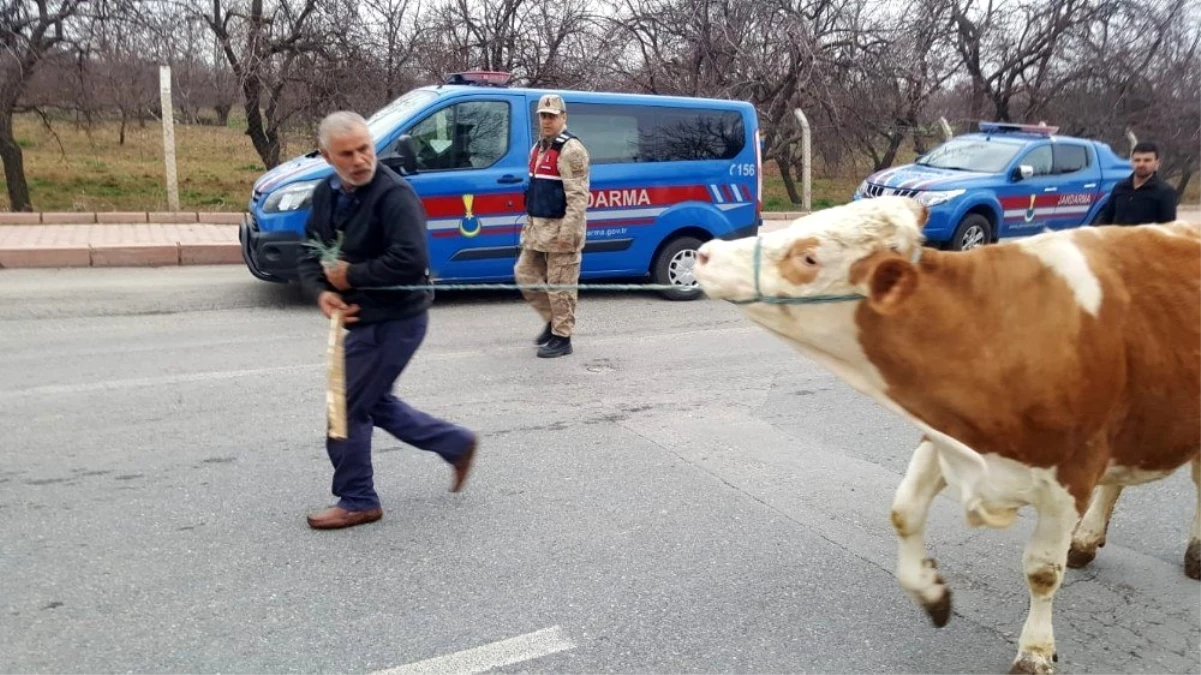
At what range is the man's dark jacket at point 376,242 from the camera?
3.94m

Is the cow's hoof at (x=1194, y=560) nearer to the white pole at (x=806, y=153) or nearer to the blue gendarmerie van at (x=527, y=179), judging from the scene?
the blue gendarmerie van at (x=527, y=179)

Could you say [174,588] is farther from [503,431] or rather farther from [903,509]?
[903,509]

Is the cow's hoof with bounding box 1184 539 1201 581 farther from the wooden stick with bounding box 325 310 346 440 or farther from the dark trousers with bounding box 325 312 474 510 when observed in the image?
the wooden stick with bounding box 325 310 346 440

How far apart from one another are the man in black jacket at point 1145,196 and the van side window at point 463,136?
5.20 meters

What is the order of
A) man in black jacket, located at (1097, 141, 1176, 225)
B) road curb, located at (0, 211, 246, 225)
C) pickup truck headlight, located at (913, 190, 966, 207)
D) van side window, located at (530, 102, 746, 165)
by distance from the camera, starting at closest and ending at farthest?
1. man in black jacket, located at (1097, 141, 1176, 225)
2. van side window, located at (530, 102, 746, 165)
3. road curb, located at (0, 211, 246, 225)
4. pickup truck headlight, located at (913, 190, 966, 207)

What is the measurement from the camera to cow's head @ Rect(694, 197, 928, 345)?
9.24 feet

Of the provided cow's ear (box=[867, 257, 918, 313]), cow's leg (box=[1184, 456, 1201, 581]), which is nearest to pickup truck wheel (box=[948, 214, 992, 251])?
cow's leg (box=[1184, 456, 1201, 581])

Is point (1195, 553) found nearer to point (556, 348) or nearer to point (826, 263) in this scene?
point (826, 263)

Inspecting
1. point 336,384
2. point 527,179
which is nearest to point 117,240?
point 527,179

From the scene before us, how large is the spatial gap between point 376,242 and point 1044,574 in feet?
9.12

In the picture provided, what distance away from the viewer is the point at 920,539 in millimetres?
3229

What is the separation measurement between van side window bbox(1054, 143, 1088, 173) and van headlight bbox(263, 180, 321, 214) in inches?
411

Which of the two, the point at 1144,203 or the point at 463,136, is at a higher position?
the point at 463,136

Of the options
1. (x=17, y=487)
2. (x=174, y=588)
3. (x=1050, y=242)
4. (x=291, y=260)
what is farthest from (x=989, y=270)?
(x=291, y=260)
